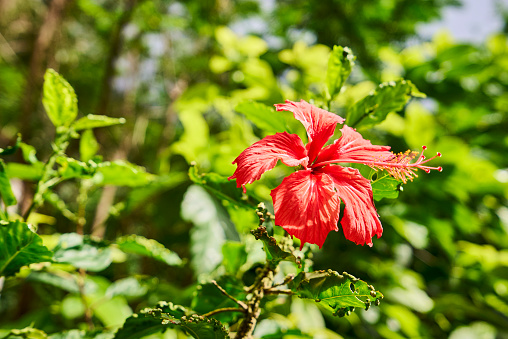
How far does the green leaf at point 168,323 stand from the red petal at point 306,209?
7.1 inches

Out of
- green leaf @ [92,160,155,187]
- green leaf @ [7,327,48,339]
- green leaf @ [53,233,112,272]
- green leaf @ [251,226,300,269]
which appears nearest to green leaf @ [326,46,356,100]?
green leaf @ [251,226,300,269]

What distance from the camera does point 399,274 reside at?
1.41 metres

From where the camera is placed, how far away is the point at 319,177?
1.53 ft

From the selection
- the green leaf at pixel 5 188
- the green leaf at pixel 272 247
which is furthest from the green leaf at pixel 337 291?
the green leaf at pixel 5 188

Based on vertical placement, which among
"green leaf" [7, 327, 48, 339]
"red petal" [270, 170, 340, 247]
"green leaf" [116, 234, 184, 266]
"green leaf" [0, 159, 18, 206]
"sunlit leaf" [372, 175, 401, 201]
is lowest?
"green leaf" [7, 327, 48, 339]

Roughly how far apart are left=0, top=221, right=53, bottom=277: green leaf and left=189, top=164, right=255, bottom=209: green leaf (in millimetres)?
258

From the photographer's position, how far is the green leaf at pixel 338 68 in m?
0.59

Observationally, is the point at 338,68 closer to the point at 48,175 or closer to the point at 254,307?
the point at 254,307

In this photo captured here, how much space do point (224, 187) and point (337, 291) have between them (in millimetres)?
252

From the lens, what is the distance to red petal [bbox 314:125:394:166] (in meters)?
0.51

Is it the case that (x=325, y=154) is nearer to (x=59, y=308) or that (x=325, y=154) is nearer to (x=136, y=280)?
(x=136, y=280)

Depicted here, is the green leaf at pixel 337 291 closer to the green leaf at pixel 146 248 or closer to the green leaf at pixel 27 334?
the green leaf at pixel 146 248

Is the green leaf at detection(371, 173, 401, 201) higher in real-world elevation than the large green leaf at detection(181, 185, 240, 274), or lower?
higher

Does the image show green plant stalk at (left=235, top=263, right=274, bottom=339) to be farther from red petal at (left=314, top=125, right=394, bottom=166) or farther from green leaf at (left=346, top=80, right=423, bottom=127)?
green leaf at (left=346, top=80, right=423, bottom=127)
